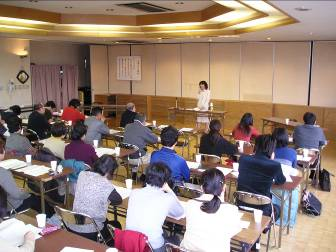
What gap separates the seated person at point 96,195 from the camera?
2.99 meters

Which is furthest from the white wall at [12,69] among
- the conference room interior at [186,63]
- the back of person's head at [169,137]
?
the back of person's head at [169,137]

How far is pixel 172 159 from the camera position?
12.8 ft

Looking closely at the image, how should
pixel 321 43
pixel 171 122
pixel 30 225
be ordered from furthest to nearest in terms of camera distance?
pixel 171 122, pixel 321 43, pixel 30 225

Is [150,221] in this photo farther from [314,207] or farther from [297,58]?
[297,58]

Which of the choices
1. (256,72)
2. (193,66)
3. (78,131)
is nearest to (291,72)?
(256,72)

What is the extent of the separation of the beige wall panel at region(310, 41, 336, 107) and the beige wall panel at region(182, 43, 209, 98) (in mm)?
3182

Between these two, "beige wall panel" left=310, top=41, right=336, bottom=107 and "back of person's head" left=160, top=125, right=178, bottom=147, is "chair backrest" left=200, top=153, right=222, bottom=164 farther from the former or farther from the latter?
"beige wall panel" left=310, top=41, right=336, bottom=107

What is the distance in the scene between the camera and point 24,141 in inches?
202

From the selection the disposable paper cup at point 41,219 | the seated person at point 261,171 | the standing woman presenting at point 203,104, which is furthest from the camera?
the standing woman presenting at point 203,104

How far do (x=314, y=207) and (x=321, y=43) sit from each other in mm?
6003

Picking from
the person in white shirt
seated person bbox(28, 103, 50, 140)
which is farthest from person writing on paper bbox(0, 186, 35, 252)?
seated person bbox(28, 103, 50, 140)

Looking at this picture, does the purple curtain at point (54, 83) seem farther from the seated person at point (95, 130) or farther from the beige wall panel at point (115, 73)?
the seated person at point (95, 130)

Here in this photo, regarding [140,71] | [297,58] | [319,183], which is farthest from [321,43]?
[140,71]

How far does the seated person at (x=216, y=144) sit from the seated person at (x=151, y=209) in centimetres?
229
